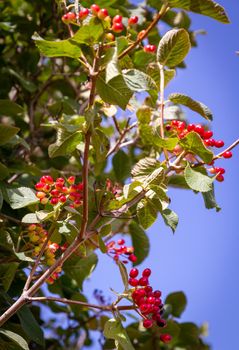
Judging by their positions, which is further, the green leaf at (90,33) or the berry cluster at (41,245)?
the berry cluster at (41,245)

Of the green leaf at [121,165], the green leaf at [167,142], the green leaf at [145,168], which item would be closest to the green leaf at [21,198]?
the green leaf at [145,168]

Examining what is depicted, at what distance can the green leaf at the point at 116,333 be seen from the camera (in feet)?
5.25

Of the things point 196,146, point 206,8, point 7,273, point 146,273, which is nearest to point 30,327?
point 7,273

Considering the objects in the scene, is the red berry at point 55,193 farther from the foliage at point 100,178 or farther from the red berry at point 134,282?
the red berry at point 134,282

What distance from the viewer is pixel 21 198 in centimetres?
180

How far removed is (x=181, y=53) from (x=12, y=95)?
174cm

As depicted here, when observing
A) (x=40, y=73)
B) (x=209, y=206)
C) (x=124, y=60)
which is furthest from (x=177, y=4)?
(x=40, y=73)

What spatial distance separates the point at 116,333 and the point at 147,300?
15 cm

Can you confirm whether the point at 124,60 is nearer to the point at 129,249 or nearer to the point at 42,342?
the point at 129,249

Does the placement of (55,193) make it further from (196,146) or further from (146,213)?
(196,146)

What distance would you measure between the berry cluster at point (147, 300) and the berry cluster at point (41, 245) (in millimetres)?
286

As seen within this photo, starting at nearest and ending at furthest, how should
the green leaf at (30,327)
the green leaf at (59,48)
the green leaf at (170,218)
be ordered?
the green leaf at (59,48) → the green leaf at (170,218) → the green leaf at (30,327)

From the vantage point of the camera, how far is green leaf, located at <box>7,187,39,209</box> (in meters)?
1.77

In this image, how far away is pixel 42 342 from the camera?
1930 mm
